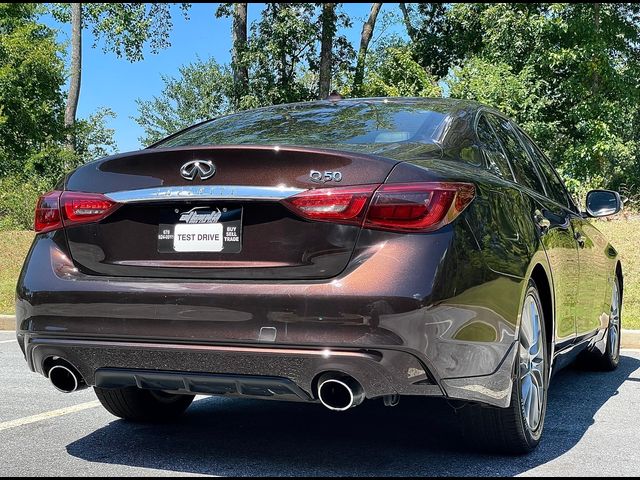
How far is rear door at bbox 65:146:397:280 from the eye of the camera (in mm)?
3303

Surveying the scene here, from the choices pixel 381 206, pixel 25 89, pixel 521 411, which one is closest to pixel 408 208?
pixel 381 206

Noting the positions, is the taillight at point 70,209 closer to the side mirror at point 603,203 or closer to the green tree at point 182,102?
the side mirror at point 603,203

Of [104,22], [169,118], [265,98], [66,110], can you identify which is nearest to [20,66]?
[66,110]

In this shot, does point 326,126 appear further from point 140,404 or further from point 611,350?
point 611,350

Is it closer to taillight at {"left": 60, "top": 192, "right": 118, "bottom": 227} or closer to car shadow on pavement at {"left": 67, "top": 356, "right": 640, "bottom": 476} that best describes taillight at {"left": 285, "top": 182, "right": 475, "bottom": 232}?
taillight at {"left": 60, "top": 192, "right": 118, "bottom": 227}

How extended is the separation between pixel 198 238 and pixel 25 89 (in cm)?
2688

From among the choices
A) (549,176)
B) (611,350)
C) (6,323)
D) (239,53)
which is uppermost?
(239,53)

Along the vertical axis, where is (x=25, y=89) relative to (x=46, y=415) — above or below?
above

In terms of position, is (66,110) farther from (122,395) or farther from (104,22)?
(122,395)

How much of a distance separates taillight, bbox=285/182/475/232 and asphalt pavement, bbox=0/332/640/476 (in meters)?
1.08

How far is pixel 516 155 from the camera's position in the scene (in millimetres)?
4820

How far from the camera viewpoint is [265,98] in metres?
27.7

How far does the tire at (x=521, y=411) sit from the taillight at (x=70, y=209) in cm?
169

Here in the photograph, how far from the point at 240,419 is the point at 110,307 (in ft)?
5.08
